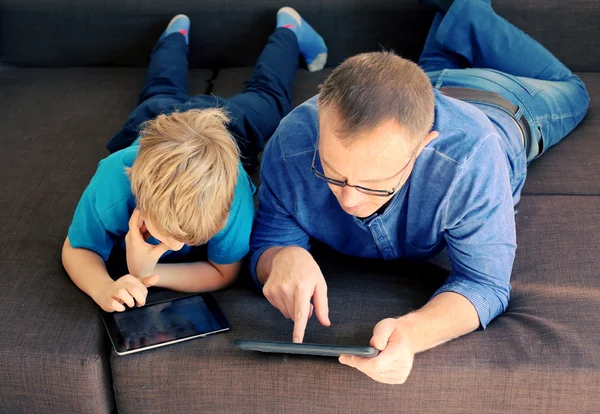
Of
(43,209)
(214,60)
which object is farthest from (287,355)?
(214,60)

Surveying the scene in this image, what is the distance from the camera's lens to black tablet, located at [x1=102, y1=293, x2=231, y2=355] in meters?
1.24

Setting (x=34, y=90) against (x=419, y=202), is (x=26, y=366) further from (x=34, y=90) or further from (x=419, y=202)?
(x=34, y=90)

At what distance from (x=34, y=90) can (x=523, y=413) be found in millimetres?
1706

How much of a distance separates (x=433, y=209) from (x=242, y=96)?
0.78 m

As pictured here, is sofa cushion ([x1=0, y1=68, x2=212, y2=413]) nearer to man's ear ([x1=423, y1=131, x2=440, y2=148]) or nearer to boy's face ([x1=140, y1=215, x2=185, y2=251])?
boy's face ([x1=140, y1=215, x2=185, y2=251])

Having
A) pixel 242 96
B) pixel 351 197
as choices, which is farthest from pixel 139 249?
pixel 242 96

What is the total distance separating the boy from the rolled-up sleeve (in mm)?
409

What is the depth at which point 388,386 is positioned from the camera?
1.19 m

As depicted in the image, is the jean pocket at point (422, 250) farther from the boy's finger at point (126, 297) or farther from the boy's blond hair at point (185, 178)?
the boy's finger at point (126, 297)

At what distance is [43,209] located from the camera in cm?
159

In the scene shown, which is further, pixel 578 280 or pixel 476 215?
pixel 578 280

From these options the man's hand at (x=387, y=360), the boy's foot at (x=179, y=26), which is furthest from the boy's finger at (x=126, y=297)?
the boy's foot at (x=179, y=26)

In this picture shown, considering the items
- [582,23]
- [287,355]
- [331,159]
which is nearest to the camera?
[331,159]

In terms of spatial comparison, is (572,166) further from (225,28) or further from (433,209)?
(225,28)
